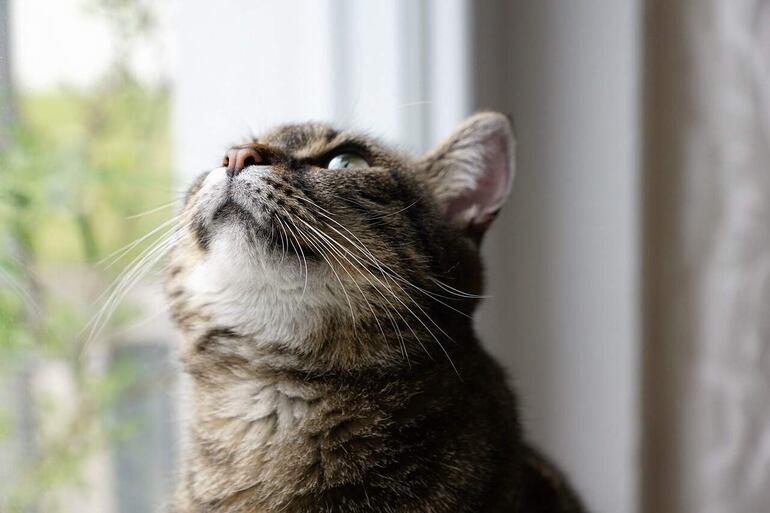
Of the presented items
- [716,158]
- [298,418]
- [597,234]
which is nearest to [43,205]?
[298,418]

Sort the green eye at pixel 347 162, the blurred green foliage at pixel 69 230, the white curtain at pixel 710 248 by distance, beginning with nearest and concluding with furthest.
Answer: the blurred green foliage at pixel 69 230 < the green eye at pixel 347 162 < the white curtain at pixel 710 248

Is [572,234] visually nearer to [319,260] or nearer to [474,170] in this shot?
[474,170]

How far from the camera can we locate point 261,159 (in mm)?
900

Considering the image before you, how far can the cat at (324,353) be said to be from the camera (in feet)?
2.81

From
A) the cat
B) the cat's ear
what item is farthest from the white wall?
the cat

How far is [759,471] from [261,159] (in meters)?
1.08

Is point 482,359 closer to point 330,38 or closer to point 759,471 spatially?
point 330,38

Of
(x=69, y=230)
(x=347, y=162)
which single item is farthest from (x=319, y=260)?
(x=69, y=230)

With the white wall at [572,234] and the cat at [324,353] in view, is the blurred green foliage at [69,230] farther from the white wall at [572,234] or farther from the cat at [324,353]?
the white wall at [572,234]

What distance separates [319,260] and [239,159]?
5.7 inches

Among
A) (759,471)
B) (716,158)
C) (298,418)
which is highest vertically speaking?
(716,158)

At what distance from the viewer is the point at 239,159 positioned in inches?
34.3

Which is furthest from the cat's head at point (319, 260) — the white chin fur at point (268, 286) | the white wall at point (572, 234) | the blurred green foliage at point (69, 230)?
the white wall at point (572, 234)

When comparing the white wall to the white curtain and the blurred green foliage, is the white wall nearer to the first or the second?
the white curtain
